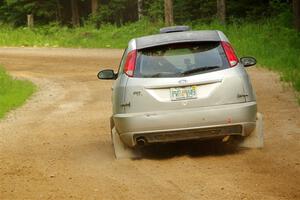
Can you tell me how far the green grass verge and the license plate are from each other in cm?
682

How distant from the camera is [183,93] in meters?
8.31

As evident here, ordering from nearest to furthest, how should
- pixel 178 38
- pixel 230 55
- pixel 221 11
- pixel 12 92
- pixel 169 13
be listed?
pixel 230 55, pixel 178 38, pixel 12 92, pixel 221 11, pixel 169 13

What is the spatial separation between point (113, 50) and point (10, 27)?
1585 cm

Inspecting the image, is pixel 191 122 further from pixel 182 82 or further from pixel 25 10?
pixel 25 10

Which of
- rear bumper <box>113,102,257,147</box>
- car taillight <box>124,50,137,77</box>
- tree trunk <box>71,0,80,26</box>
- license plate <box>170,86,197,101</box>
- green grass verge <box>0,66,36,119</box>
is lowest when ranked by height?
tree trunk <box>71,0,80,26</box>

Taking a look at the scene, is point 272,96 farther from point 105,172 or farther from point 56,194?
point 56,194

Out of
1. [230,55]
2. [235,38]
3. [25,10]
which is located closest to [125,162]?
[230,55]

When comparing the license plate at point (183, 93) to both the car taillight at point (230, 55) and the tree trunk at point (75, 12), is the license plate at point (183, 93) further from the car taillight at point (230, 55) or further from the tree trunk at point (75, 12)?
the tree trunk at point (75, 12)

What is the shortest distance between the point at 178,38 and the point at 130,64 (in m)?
0.70

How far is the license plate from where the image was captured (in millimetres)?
8305

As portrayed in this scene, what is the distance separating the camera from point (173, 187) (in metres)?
Result: 7.15

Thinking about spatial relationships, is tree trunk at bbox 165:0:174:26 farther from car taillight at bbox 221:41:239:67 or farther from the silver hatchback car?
the silver hatchback car

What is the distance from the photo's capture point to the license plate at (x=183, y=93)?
327 inches

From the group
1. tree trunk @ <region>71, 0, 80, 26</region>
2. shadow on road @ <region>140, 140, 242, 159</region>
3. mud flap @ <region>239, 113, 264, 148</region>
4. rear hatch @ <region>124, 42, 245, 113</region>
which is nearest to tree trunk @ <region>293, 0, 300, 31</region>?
shadow on road @ <region>140, 140, 242, 159</region>
